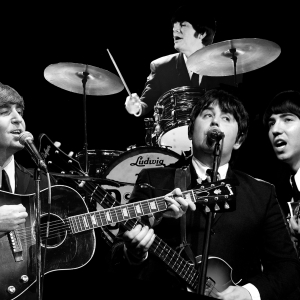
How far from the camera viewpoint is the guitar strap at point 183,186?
10.8ft

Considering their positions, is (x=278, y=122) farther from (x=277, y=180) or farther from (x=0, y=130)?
(x=0, y=130)

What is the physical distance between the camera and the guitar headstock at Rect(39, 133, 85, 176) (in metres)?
3.36

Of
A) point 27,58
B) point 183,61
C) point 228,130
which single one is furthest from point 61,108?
point 228,130

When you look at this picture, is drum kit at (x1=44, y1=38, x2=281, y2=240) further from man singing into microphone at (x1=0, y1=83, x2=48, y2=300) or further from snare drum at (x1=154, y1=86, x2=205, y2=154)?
man singing into microphone at (x1=0, y1=83, x2=48, y2=300)

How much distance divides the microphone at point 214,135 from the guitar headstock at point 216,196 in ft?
0.99

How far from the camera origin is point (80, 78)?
620 cm

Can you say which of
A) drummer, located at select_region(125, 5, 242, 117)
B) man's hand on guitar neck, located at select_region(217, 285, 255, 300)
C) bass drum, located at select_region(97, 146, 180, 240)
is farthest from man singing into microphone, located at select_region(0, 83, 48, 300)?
drummer, located at select_region(125, 5, 242, 117)

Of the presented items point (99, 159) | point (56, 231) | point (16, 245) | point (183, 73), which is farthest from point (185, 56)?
point (16, 245)

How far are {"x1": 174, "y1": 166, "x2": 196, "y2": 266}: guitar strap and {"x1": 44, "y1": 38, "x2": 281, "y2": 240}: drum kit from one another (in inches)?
64.1

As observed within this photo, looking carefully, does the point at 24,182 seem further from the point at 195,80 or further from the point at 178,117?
the point at 195,80

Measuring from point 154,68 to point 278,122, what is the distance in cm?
266

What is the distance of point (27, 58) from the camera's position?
22.6ft

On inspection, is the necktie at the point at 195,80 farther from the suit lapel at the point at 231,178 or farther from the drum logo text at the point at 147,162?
the suit lapel at the point at 231,178

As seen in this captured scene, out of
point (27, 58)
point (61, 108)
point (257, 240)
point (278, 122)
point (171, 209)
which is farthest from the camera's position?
point (61, 108)
